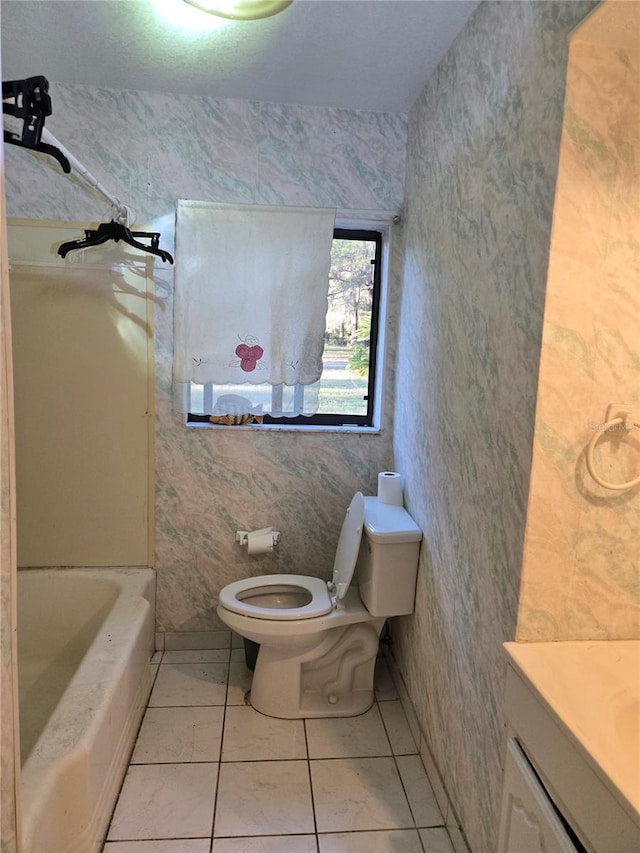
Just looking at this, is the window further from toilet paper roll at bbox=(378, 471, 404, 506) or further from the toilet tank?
the toilet tank

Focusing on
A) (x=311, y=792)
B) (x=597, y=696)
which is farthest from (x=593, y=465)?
(x=311, y=792)

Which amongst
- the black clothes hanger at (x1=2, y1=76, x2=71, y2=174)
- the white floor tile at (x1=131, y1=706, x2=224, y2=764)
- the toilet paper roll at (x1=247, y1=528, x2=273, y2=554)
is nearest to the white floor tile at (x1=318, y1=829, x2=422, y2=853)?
the white floor tile at (x1=131, y1=706, x2=224, y2=764)

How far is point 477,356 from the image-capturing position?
5.39 ft

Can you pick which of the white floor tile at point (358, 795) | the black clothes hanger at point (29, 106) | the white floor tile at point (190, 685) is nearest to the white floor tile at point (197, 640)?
the white floor tile at point (190, 685)

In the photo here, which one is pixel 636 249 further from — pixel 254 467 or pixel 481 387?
pixel 254 467

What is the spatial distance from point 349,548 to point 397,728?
722 millimetres

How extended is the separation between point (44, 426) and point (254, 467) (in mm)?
940

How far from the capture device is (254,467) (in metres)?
2.62

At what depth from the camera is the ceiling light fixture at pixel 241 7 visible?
147 centimetres

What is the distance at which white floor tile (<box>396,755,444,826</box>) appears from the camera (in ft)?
5.89

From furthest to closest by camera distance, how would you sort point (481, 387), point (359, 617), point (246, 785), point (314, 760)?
point (359, 617) < point (314, 760) < point (246, 785) < point (481, 387)

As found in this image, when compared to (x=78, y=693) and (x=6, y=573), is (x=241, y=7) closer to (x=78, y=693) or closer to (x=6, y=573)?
(x=6, y=573)

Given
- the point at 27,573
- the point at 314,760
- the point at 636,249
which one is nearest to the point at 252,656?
the point at 314,760

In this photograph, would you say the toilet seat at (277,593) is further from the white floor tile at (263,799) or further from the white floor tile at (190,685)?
the white floor tile at (263,799)
